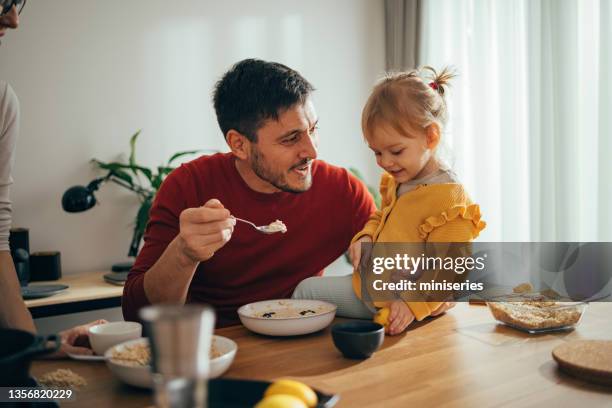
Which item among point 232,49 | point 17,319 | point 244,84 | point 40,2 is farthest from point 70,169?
point 17,319

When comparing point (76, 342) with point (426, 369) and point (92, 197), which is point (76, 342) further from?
point (92, 197)

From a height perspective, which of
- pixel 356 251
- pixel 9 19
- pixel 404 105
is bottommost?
pixel 356 251

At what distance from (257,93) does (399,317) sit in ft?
3.10

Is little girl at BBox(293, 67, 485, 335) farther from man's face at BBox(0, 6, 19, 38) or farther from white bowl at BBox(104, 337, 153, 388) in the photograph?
man's face at BBox(0, 6, 19, 38)

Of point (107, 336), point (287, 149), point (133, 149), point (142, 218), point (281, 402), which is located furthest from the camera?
point (133, 149)

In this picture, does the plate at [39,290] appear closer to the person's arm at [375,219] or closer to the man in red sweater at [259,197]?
the man in red sweater at [259,197]

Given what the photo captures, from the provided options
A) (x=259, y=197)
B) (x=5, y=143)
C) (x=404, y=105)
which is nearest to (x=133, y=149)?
(x=259, y=197)

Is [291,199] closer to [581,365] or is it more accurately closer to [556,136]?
[581,365]

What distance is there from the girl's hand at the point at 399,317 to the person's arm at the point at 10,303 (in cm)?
94

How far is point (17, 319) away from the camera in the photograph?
153 cm

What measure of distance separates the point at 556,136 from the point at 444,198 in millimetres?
1982

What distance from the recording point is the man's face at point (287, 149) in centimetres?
195

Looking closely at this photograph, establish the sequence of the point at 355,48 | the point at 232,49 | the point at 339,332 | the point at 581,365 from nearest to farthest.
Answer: the point at 581,365 → the point at 339,332 → the point at 232,49 → the point at 355,48

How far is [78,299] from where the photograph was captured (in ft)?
8.68
